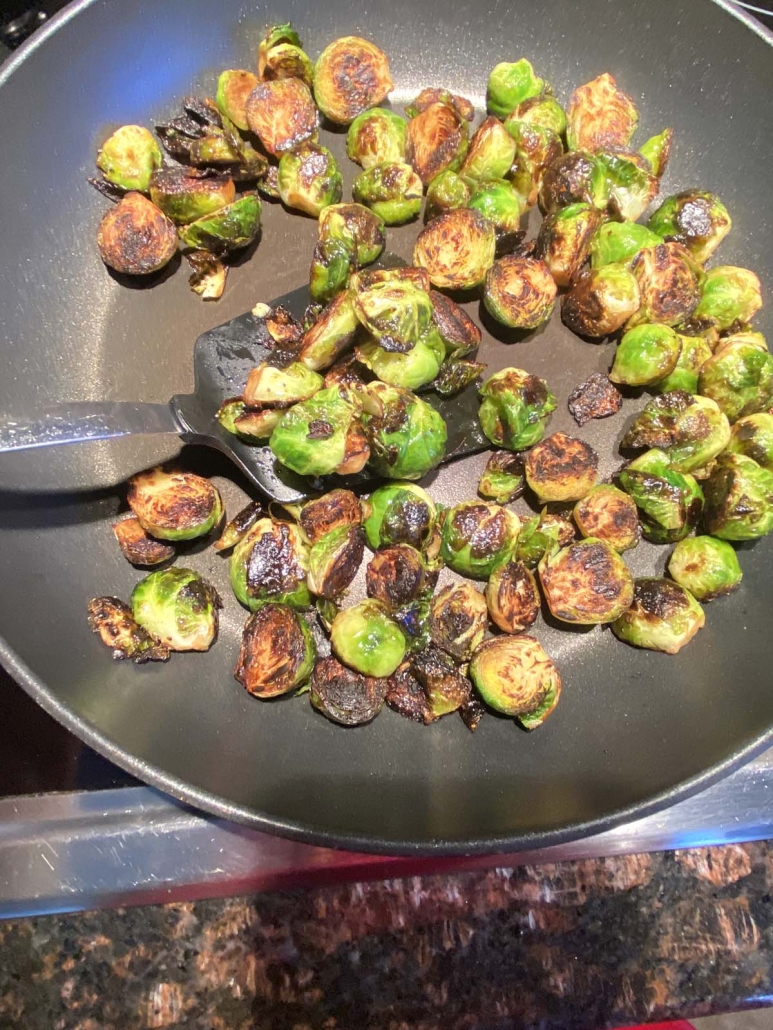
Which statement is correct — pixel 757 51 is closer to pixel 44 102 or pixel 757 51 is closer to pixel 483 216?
pixel 483 216

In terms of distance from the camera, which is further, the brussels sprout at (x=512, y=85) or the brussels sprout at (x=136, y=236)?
the brussels sprout at (x=512, y=85)

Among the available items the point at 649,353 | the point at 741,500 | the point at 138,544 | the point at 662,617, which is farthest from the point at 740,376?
the point at 138,544

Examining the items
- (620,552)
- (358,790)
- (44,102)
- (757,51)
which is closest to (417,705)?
(358,790)

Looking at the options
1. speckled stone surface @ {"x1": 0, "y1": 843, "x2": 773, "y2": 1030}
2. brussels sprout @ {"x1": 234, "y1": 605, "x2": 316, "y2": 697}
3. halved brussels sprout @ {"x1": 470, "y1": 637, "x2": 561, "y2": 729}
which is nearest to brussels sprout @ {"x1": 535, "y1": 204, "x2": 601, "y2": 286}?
halved brussels sprout @ {"x1": 470, "y1": 637, "x2": 561, "y2": 729}

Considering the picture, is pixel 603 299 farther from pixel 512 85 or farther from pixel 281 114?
pixel 281 114

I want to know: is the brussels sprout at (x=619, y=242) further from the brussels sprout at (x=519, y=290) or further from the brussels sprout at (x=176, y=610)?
the brussels sprout at (x=176, y=610)

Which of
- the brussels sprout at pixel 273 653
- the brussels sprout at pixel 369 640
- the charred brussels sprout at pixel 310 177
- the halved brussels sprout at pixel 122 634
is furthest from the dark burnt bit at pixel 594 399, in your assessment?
the halved brussels sprout at pixel 122 634
